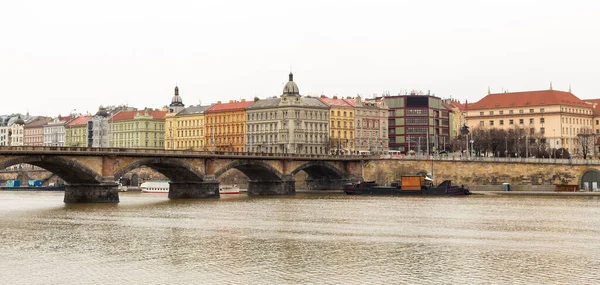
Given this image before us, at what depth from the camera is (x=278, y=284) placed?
3362 centimetres

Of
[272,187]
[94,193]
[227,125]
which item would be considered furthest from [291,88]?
[94,193]

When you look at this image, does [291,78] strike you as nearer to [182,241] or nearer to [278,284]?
[182,241]

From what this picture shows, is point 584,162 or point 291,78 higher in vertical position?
point 291,78

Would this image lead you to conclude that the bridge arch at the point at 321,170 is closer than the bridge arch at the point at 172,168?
No

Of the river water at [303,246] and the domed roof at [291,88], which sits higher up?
the domed roof at [291,88]

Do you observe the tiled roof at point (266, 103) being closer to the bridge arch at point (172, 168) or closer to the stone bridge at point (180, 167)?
the stone bridge at point (180, 167)

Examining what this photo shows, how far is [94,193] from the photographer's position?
91875mm

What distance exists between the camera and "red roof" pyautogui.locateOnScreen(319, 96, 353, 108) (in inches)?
7013

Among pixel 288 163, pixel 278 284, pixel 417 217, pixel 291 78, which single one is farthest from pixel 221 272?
pixel 291 78

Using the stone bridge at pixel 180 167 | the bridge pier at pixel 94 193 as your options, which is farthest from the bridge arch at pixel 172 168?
the bridge pier at pixel 94 193

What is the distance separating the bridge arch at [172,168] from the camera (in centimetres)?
9528

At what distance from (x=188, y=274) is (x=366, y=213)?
39149mm

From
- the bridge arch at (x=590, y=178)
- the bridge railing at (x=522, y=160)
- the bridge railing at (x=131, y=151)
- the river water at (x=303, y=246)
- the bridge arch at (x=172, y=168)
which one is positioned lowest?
the river water at (x=303, y=246)

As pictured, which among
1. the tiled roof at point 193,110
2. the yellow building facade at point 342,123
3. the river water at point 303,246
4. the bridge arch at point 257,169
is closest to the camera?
the river water at point 303,246
